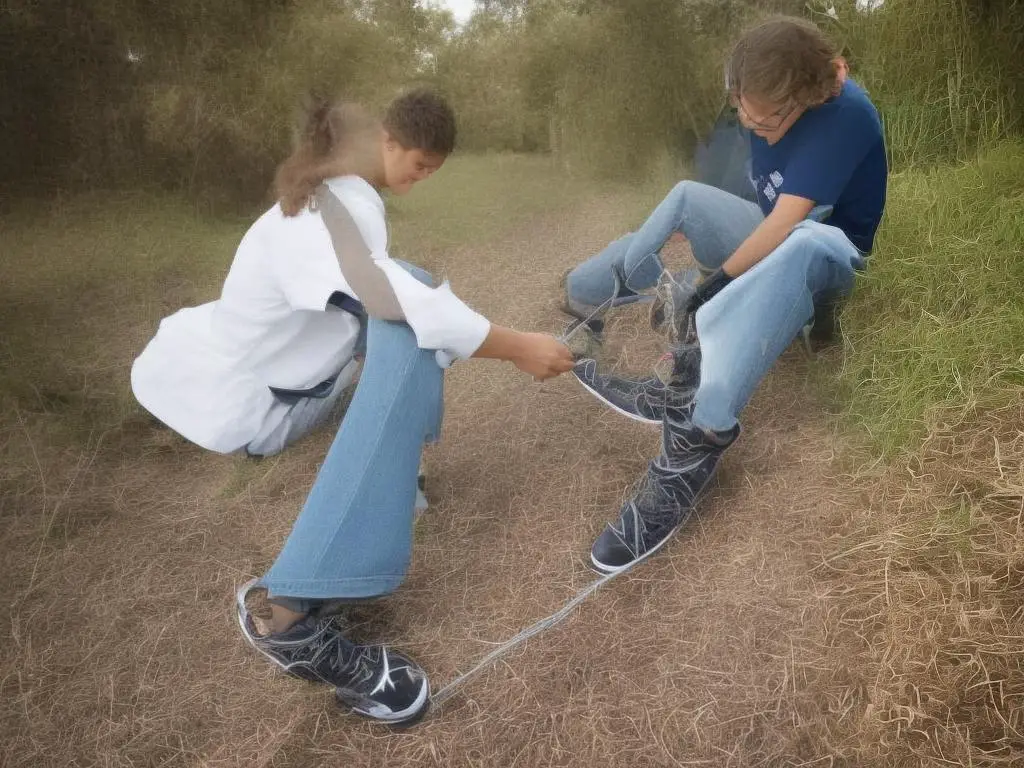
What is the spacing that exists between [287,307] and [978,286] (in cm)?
134

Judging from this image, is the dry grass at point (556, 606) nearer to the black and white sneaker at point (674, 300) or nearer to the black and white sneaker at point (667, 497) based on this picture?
the black and white sneaker at point (667, 497)

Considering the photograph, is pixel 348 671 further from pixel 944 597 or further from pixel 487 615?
pixel 944 597

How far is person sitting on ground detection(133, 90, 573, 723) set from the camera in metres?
0.90

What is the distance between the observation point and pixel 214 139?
1419 millimetres

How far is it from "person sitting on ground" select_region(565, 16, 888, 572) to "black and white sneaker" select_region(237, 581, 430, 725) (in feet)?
1.28

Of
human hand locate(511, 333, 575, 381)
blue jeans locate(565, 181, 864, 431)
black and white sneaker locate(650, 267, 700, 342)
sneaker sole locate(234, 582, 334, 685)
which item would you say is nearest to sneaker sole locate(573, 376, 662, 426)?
black and white sneaker locate(650, 267, 700, 342)

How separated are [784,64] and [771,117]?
101 millimetres

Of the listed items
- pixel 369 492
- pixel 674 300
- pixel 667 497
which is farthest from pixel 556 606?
pixel 674 300

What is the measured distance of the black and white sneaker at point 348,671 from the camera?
2.99 feet

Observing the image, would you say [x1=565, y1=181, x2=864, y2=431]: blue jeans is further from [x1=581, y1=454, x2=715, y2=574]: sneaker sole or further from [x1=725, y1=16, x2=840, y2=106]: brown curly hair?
[x1=725, y1=16, x2=840, y2=106]: brown curly hair

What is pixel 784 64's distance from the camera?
44.1 inches

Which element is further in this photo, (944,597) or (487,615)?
(487,615)

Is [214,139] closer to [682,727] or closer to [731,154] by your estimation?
[731,154]

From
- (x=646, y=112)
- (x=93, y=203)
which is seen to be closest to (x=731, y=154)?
(x=646, y=112)
